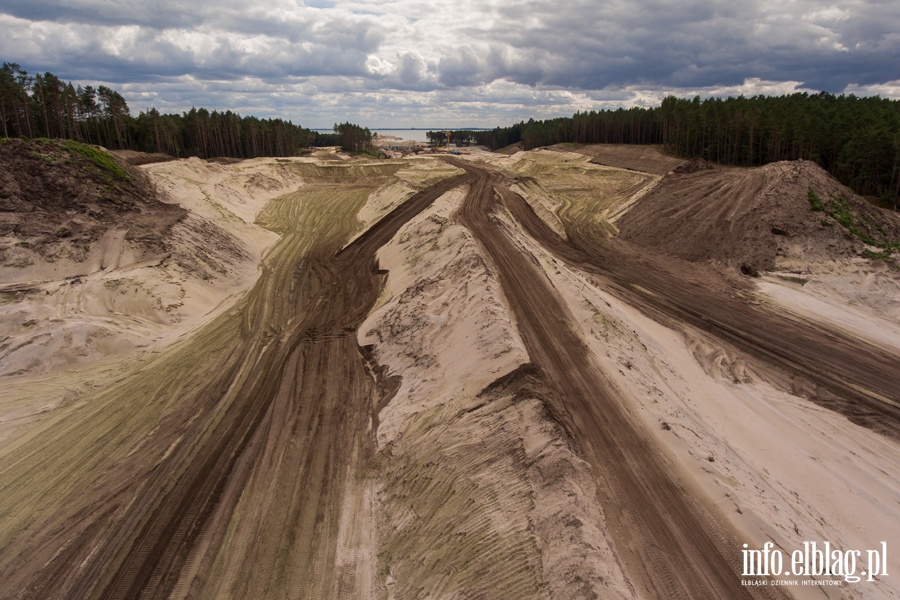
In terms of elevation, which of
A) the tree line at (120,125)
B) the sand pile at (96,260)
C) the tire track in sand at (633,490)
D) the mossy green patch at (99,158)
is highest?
the tree line at (120,125)

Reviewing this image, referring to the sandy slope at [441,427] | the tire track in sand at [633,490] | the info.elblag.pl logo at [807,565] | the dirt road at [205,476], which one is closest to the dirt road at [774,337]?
the sandy slope at [441,427]

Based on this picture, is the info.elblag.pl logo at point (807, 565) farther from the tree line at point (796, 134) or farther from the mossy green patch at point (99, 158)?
the tree line at point (796, 134)

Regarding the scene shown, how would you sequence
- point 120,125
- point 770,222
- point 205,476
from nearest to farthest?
point 205,476
point 770,222
point 120,125

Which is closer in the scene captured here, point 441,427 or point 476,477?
point 476,477

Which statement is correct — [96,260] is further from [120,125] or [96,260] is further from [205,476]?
[120,125]

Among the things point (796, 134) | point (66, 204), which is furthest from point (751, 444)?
point (796, 134)

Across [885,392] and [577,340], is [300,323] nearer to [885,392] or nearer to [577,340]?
[577,340]

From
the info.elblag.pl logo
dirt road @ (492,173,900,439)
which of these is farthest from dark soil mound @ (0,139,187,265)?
the info.elblag.pl logo

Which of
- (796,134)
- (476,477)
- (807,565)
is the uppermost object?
(796,134)
